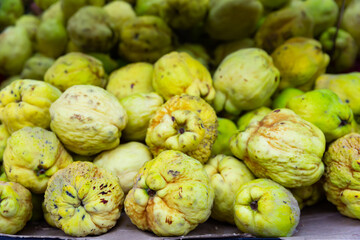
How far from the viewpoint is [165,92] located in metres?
2.23

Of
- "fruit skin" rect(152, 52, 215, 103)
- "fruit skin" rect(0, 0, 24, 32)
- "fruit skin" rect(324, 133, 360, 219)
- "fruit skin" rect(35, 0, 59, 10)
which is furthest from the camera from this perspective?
"fruit skin" rect(35, 0, 59, 10)

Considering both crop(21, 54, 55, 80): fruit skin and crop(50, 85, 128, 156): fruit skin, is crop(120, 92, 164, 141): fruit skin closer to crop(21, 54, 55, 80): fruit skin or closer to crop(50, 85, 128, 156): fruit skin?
crop(50, 85, 128, 156): fruit skin

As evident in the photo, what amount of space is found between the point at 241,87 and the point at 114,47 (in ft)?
5.07

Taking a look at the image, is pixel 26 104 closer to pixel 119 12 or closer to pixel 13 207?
pixel 13 207

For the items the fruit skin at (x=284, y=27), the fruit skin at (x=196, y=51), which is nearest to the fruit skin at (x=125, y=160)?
the fruit skin at (x=196, y=51)

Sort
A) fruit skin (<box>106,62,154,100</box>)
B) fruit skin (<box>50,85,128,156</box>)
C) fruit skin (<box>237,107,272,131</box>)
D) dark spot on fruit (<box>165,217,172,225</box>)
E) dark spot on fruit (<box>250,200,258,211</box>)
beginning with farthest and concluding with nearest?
fruit skin (<box>106,62,154,100</box>)
fruit skin (<box>237,107,272,131</box>)
fruit skin (<box>50,85,128,156</box>)
dark spot on fruit (<box>250,200,258,211</box>)
dark spot on fruit (<box>165,217,172,225</box>)

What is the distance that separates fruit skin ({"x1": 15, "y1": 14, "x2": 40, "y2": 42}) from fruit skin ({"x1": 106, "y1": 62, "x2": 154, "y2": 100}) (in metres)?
1.67

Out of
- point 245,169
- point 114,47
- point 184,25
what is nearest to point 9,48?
point 114,47

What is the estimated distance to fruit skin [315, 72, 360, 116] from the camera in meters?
2.25

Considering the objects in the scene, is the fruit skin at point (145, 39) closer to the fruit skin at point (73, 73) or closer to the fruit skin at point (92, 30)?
the fruit skin at point (92, 30)

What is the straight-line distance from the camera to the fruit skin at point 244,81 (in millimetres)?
2244

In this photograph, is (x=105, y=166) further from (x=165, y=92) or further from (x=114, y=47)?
(x=114, y=47)

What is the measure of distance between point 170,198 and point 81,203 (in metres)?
0.47

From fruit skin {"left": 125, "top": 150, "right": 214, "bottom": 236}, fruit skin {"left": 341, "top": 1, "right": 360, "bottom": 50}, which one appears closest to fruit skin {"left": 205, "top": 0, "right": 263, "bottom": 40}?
fruit skin {"left": 341, "top": 1, "right": 360, "bottom": 50}
